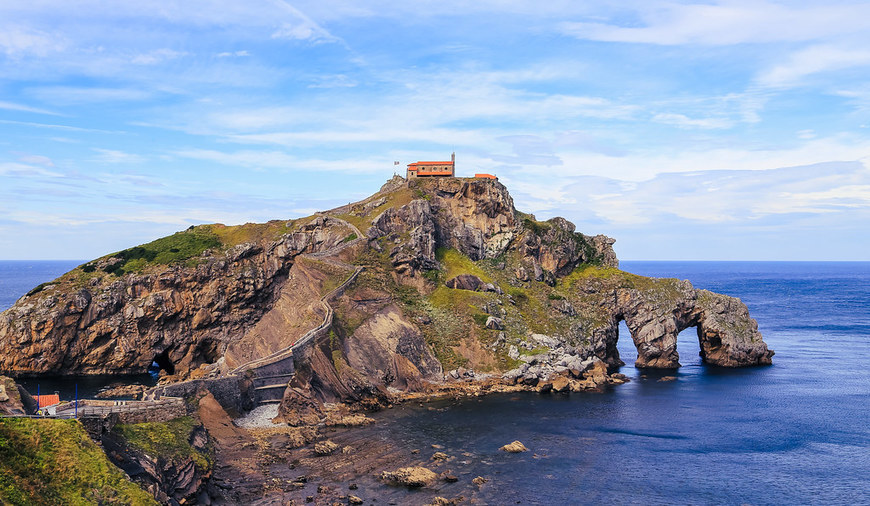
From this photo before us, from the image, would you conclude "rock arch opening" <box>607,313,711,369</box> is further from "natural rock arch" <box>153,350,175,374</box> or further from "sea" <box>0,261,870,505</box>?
"natural rock arch" <box>153,350,175,374</box>

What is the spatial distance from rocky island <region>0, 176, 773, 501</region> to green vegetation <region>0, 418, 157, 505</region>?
38.2 meters

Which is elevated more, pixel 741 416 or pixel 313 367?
pixel 313 367

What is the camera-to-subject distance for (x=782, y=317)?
199625 mm

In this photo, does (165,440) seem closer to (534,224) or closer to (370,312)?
(370,312)

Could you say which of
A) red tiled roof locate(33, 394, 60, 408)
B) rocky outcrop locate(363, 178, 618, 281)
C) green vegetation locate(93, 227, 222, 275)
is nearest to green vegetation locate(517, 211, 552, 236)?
rocky outcrop locate(363, 178, 618, 281)

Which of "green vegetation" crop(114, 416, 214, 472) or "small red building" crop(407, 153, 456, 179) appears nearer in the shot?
"green vegetation" crop(114, 416, 214, 472)

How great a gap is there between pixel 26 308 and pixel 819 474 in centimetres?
12055

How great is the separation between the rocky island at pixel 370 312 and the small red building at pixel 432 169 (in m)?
5.23

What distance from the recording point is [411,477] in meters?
65.2

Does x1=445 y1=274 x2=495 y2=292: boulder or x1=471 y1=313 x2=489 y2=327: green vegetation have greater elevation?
x1=445 y1=274 x2=495 y2=292: boulder

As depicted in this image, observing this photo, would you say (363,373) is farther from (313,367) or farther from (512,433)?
(512,433)

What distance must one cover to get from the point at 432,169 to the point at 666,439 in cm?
8737

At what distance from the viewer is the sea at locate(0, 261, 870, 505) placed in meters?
65.0

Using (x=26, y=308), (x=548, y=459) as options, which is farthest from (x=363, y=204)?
(x=548, y=459)
